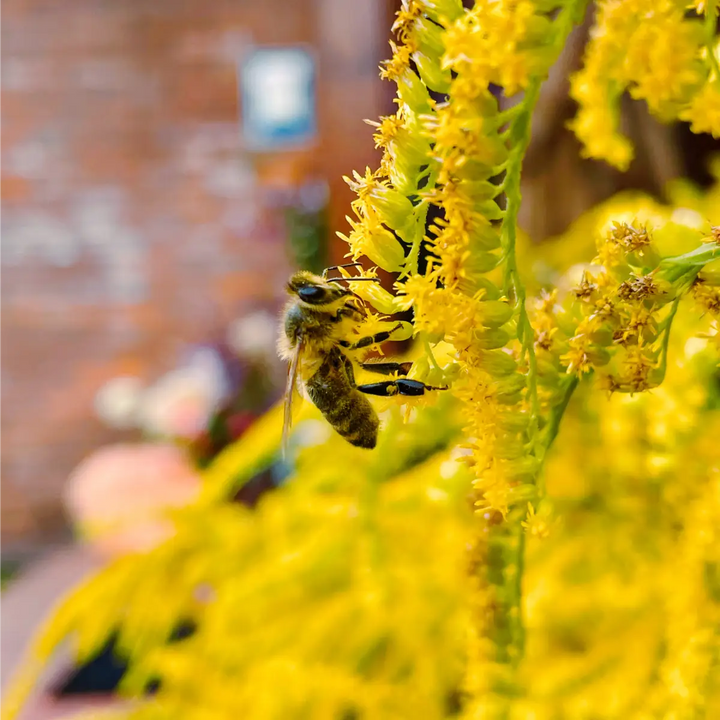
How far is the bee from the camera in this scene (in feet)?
0.95

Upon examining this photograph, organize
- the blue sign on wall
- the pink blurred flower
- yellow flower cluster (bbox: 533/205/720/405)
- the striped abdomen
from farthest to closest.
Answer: the blue sign on wall → the pink blurred flower → the striped abdomen → yellow flower cluster (bbox: 533/205/720/405)

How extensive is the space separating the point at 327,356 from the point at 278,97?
58.2 inches

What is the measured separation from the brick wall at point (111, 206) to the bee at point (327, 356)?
132cm

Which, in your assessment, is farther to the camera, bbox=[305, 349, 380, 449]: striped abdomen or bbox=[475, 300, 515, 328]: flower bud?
bbox=[305, 349, 380, 449]: striped abdomen

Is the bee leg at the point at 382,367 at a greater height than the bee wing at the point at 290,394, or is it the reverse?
the bee leg at the point at 382,367

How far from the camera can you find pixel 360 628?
1.07ft

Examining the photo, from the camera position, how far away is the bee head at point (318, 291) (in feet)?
0.99

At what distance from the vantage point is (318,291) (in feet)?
1.00

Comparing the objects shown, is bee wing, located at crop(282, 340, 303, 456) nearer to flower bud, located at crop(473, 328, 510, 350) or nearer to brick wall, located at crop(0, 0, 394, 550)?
flower bud, located at crop(473, 328, 510, 350)

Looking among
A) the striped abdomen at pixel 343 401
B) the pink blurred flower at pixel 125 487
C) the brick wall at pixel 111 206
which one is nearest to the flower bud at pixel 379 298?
the striped abdomen at pixel 343 401

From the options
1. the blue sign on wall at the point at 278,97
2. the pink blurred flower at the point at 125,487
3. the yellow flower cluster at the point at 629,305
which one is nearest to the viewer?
the yellow flower cluster at the point at 629,305

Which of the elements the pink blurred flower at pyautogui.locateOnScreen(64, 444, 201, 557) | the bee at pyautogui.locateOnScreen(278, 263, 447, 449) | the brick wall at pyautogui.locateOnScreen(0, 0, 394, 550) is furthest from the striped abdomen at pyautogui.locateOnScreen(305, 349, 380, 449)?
the brick wall at pyautogui.locateOnScreen(0, 0, 394, 550)

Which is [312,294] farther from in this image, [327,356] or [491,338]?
[491,338]

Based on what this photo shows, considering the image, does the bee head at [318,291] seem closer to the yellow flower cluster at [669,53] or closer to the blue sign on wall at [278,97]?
the yellow flower cluster at [669,53]
